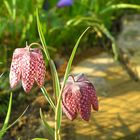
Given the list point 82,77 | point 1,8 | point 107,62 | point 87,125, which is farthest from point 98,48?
point 82,77

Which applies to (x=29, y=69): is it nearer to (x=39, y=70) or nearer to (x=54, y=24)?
(x=39, y=70)

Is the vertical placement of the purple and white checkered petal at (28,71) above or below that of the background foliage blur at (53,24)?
above

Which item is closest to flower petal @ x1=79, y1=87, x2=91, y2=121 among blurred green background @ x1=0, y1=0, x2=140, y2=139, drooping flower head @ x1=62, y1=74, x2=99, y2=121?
drooping flower head @ x1=62, y1=74, x2=99, y2=121

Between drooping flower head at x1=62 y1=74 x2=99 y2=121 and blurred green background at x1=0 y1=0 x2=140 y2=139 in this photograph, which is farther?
blurred green background at x1=0 y1=0 x2=140 y2=139

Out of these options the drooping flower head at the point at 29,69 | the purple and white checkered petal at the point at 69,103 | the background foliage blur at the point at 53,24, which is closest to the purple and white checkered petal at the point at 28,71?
the drooping flower head at the point at 29,69

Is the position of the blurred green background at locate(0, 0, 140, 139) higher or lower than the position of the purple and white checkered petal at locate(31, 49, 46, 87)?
lower

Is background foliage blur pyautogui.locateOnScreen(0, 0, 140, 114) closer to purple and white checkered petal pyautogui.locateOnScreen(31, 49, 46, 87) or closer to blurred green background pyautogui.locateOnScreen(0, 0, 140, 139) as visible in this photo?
blurred green background pyautogui.locateOnScreen(0, 0, 140, 139)

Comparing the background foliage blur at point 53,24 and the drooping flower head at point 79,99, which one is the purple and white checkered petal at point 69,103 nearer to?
the drooping flower head at point 79,99
